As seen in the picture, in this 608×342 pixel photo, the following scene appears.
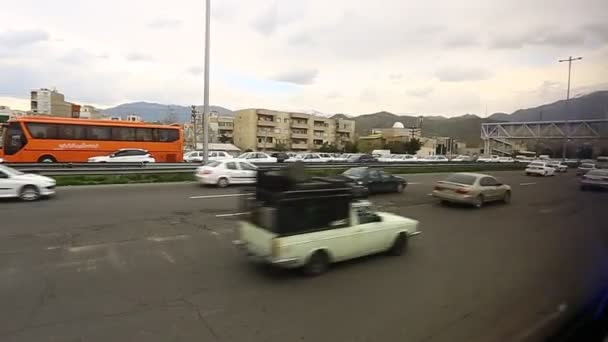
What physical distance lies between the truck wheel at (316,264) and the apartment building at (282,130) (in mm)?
77618

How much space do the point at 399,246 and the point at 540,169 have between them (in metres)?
29.0

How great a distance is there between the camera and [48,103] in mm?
77688

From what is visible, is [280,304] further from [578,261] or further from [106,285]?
[578,261]

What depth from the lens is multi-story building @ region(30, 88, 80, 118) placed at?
7600 cm

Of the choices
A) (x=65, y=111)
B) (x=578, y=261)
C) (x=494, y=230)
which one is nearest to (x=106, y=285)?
(x=578, y=261)

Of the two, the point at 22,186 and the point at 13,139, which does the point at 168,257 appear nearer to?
the point at 22,186

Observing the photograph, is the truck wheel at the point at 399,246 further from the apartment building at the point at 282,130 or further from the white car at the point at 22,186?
the apartment building at the point at 282,130

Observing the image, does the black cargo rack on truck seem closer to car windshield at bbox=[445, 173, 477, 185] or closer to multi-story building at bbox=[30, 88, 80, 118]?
car windshield at bbox=[445, 173, 477, 185]

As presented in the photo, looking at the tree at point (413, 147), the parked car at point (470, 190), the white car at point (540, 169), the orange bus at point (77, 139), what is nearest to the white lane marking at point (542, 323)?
the parked car at point (470, 190)

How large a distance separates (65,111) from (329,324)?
92.2 metres

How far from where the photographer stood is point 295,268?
5566 mm

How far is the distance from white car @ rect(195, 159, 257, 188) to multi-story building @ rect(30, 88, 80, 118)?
77.0 m

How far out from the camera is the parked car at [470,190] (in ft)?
39.9

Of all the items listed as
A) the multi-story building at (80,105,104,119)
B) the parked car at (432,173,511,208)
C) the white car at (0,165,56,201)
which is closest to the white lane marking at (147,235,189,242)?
the white car at (0,165,56,201)
